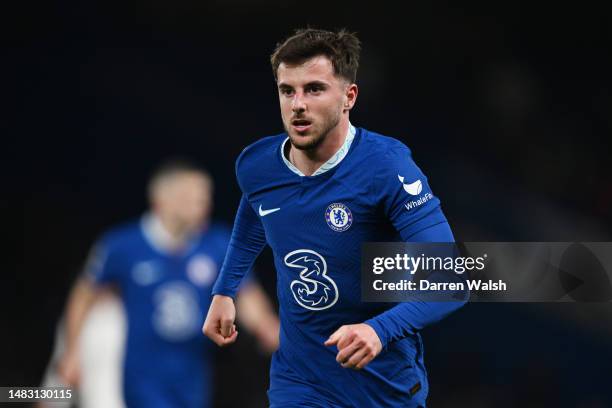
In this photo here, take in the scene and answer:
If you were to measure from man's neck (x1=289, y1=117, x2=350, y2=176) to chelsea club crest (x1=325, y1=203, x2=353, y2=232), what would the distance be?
0.19m

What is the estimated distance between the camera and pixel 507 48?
9633 mm

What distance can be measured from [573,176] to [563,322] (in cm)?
141

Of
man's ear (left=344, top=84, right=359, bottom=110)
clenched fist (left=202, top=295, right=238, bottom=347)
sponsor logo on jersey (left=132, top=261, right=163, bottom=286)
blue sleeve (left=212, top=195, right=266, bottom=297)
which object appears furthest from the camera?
sponsor logo on jersey (left=132, top=261, right=163, bottom=286)

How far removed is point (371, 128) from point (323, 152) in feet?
17.5

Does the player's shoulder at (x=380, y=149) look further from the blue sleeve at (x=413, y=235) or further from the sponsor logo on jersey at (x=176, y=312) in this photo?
the sponsor logo on jersey at (x=176, y=312)

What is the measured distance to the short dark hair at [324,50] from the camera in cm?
380

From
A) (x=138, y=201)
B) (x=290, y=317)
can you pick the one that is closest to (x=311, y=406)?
(x=290, y=317)

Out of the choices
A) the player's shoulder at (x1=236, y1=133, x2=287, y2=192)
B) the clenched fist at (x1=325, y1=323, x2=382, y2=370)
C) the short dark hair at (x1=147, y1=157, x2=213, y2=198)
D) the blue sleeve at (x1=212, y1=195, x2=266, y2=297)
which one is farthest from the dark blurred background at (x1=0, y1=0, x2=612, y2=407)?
the clenched fist at (x1=325, y1=323, x2=382, y2=370)

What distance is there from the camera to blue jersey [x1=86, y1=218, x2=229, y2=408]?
6879 millimetres

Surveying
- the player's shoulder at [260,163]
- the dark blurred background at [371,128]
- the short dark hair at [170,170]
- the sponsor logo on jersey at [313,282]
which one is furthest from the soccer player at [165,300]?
the sponsor logo on jersey at [313,282]

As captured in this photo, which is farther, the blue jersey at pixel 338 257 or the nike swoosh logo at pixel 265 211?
the nike swoosh logo at pixel 265 211

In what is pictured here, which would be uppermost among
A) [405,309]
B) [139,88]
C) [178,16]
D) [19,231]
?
[178,16]

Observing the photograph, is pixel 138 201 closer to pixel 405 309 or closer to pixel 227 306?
pixel 227 306

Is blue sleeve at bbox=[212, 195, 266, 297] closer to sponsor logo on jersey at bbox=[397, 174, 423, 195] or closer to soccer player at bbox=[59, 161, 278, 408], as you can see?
sponsor logo on jersey at bbox=[397, 174, 423, 195]
